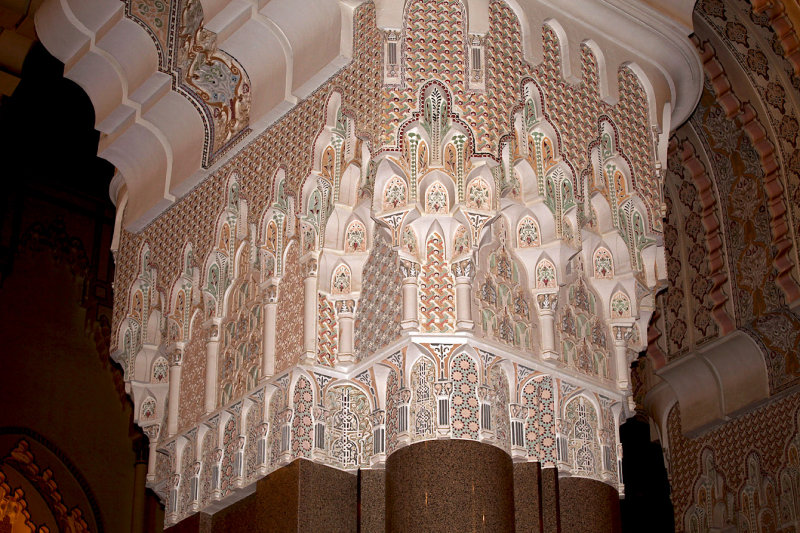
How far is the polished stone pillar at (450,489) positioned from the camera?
3992mm

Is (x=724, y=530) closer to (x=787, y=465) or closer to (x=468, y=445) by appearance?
(x=787, y=465)

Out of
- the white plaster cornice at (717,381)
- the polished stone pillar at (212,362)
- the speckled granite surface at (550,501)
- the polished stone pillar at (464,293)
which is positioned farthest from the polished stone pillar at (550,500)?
the white plaster cornice at (717,381)

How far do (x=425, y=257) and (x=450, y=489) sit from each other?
2.32 feet

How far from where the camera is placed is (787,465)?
18.6 ft

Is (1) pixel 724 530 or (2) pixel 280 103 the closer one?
(2) pixel 280 103

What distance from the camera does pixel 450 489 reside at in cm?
403

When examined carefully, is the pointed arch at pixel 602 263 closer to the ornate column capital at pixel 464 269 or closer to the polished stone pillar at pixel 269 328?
the ornate column capital at pixel 464 269

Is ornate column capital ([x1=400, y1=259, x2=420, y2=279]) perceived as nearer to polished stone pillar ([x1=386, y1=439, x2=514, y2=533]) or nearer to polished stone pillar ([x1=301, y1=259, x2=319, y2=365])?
polished stone pillar ([x1=301, y1=259, x2=319, y2=365])

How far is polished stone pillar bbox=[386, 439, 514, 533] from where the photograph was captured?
3.99 meters

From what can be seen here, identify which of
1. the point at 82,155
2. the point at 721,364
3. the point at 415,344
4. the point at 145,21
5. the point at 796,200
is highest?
the point at 82,155

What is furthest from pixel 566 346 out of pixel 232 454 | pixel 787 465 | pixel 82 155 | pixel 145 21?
pixel 82 155

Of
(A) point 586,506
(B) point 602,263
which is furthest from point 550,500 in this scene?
(B) point 602,263

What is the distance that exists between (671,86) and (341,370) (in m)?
1.77

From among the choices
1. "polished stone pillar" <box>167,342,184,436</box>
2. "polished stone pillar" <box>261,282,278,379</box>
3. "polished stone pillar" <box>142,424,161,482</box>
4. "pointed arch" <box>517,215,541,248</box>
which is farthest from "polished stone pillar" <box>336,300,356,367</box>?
"polished stone pillar" <box>142,424,161,482</box>
